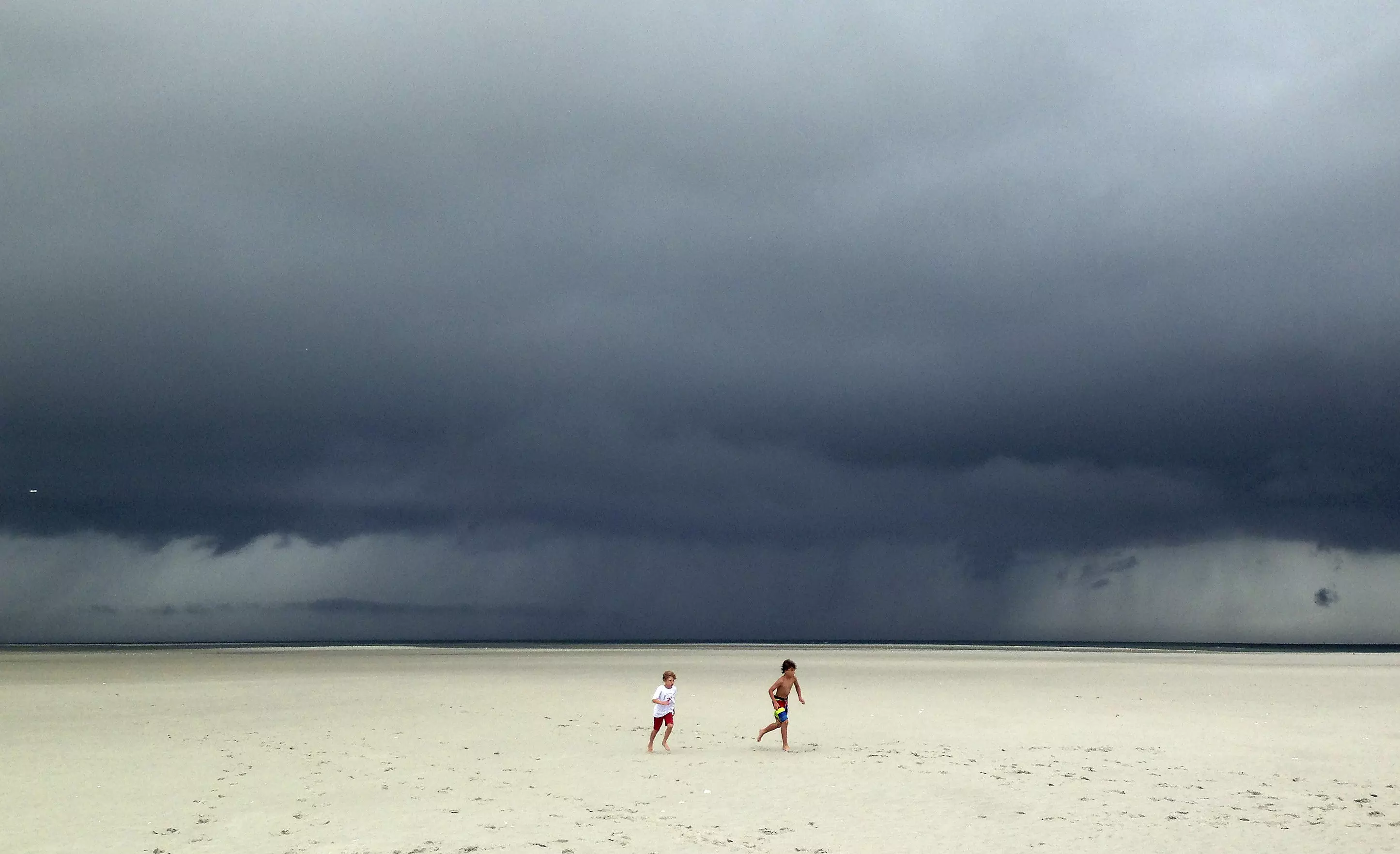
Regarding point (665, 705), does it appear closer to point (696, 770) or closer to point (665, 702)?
point (665, 702)

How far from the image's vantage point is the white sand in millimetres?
16000

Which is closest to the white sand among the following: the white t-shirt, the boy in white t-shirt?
the boy in white t-shirt

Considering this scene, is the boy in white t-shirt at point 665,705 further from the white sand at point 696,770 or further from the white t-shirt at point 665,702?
the white sand at point 696,770

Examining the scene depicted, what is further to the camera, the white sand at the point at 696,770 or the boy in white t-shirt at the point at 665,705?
the boy in white t-shirt at the point at 665,705

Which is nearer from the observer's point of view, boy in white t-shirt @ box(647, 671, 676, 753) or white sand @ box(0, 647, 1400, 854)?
white sand @ box(0, 647, 1400, 854)

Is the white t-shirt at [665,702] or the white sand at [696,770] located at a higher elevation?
the white t-shirt at [665,702]

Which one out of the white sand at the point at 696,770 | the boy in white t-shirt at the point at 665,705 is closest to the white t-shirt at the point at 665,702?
the boy in white t-shirt at the point at 665,705

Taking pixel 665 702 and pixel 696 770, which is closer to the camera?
pixel 696 770

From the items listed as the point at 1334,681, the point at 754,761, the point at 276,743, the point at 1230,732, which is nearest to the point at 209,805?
the point at 276,743

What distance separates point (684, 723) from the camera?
31453 mm

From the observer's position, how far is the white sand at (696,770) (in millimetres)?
16000

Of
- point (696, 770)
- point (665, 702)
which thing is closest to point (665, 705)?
point (665, 702)

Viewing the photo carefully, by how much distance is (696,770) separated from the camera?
2200cm

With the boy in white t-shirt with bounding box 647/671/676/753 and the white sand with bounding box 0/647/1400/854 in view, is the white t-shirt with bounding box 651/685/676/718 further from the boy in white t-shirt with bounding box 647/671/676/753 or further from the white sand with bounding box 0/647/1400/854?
the white sand with bounding box 0/647/1400/854
